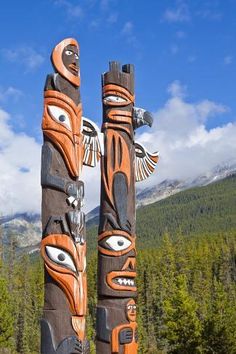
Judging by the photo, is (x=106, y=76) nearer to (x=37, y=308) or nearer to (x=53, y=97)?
(x=53, y=97)

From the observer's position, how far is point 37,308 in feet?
166

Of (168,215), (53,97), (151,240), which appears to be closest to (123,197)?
(53,97)

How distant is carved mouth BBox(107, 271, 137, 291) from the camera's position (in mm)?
9391

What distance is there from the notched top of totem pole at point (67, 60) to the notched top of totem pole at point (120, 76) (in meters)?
1.35

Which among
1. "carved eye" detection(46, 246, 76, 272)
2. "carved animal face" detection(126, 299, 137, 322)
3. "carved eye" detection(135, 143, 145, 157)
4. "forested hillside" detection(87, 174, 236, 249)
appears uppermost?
"forested hillside" detection(87, 174, 236, 249)

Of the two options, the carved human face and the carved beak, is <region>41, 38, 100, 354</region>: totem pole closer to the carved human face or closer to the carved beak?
the carved human face

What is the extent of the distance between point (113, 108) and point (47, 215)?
3266mm

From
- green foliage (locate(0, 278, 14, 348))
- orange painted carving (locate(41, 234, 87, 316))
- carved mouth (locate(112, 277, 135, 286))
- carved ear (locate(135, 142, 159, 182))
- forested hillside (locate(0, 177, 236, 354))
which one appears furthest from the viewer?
forested hillside (locate(0, 177, 236, 354))

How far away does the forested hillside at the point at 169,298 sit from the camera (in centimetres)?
2714

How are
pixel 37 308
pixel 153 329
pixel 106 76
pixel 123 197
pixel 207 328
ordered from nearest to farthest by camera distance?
pixel 123 197, pixel 106 76, pixel 207 328, pixel 37 308, pixel 153 329

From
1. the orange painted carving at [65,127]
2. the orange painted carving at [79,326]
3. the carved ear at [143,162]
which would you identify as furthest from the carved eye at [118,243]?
the orange painted carving at [79,326]

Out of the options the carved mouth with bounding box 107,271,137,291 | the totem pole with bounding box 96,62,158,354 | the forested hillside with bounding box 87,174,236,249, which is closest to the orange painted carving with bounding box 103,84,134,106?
the totem pole with bounding box 96,62,158,354

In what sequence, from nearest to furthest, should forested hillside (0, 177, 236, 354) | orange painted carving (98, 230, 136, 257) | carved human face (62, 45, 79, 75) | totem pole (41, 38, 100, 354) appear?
totem pole (41, 38, 100, 354) < carved human face (62, 45, 79, 75) < orange painted carving (98, 230, 136, 257) < forested hillside (0, 177, 236, 354)

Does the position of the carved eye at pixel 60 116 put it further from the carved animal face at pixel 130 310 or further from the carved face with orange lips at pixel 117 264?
the carved animal face at pixel 130 310
